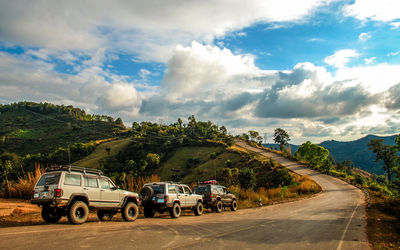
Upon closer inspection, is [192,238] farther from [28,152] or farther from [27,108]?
[27,108]

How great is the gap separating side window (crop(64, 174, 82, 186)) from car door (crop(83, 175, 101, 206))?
0.27 m

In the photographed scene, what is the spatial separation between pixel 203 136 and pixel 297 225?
87881 mm

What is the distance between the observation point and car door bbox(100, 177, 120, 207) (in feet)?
37.1

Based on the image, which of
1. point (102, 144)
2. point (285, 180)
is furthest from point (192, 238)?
point (102, 144)

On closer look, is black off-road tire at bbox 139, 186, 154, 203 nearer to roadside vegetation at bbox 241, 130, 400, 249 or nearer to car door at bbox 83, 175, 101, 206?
car door at bbox 83, 175, 101, 206

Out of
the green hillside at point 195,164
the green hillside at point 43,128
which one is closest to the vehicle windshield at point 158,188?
the green hillside at point 195,164

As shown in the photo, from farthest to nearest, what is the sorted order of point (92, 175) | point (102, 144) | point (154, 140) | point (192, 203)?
1. point (102, 144)
2. point (154, 140)
3. point (192, 203)
4. point (92, 175)

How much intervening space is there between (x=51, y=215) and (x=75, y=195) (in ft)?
6.16

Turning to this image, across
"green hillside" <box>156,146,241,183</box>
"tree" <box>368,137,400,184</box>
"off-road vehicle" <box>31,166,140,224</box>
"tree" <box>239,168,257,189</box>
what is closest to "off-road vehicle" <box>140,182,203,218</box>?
"off-road vehicle" <box>31,166,140,224</box>

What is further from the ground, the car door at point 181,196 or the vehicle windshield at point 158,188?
the vehicle windshield at point 158,188

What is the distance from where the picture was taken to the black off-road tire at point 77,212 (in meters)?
9.95

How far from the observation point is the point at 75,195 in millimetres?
10141

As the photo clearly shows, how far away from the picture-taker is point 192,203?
1630cm

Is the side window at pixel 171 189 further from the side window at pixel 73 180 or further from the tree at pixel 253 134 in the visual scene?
the tree at pixel 253 134
